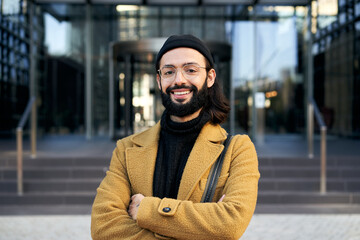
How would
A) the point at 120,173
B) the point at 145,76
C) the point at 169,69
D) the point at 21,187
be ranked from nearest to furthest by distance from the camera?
1. the point at 169,69
2. the point at 120,173
3. the point at 21,187
4. the point at 145,76

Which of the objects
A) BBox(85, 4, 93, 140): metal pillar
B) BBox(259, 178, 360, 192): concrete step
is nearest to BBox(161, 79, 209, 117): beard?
BBox(259, 178, 360, 192): concrete step

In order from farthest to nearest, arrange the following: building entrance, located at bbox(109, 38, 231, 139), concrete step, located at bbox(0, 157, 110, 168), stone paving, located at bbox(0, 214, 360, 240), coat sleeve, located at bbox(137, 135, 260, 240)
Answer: building entrance, located at bbox(109, 38, 231, 139), concrete step, located at bbox(0, 157, 110, 168), stone paving, located at bbox(0, 214, 360, 240), coat sleeve, located at bbox(137, 135, 260, 240)

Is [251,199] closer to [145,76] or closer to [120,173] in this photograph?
[120,173]

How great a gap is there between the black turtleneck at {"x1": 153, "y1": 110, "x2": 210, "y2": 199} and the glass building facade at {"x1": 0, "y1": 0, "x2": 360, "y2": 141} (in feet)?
30.2

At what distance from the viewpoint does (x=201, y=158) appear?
1632 millimetres

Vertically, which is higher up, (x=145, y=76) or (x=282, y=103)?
(x=145, y=76)

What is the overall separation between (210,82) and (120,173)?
586mm

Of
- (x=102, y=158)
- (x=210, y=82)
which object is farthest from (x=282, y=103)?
(x=210, y=82)

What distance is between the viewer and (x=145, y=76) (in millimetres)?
10680

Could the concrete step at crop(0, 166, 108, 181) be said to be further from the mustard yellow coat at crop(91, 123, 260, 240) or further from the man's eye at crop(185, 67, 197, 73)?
the man's eye at crop(185, 67, 197, 73)

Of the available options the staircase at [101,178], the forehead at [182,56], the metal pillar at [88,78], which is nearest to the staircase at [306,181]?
the staircase at [101,178]

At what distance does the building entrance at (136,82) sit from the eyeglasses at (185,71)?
7060 mm

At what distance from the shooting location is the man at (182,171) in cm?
154

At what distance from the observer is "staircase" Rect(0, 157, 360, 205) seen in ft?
19.0
